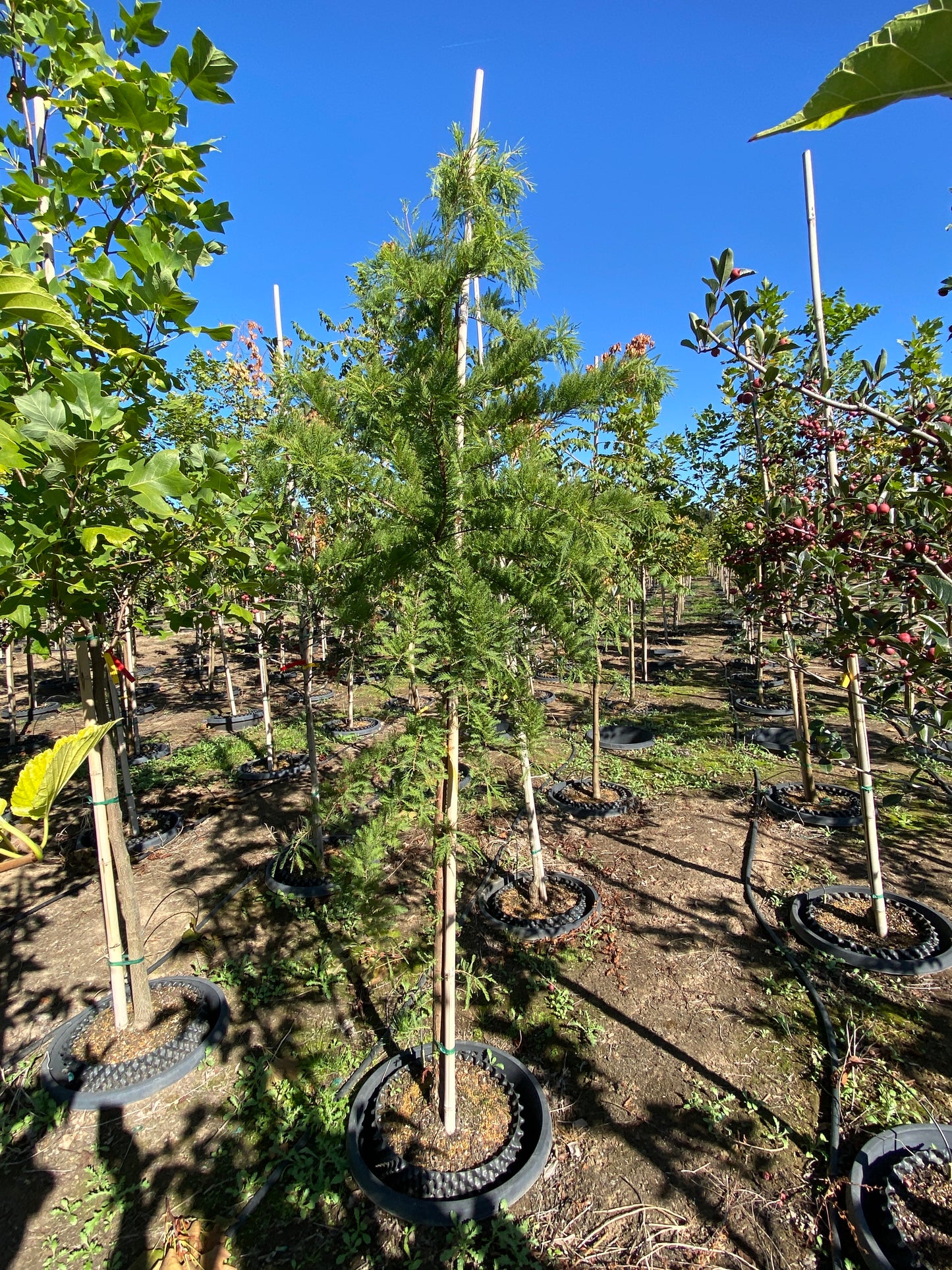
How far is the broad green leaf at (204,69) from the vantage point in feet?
5.29

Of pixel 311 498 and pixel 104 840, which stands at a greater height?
pixel 311 498

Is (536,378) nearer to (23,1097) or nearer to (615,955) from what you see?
(615,955)

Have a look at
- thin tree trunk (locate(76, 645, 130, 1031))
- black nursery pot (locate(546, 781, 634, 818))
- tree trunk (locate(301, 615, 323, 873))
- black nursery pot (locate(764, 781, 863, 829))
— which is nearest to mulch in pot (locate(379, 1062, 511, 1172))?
thin tree trunk (locate(76, 645, 130, 1031))

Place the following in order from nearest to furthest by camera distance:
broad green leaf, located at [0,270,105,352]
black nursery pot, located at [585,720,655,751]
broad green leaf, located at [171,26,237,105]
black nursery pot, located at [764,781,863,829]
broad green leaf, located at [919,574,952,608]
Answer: broad green leaf, located at [0,270,105,352], broad green leaf, located at [919,574,952,608], broad green leaf, located at [171,26,237,105], black nursery pot, located at [764,781,863,829], black nursery pot, located at [585,720,655,751]

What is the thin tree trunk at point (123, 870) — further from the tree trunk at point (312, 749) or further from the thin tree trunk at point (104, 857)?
the tree trunk at point (312, 749)

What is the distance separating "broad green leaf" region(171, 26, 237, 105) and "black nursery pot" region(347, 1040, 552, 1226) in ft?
12.1

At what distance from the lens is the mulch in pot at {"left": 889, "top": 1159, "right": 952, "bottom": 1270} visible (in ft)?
6.51

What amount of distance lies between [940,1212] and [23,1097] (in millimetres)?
3981

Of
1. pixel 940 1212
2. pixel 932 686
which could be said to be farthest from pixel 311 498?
pixel 940 1212

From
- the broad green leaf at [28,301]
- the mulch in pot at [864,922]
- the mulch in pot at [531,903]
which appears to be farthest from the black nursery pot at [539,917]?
the broad green leaf at [28,301]

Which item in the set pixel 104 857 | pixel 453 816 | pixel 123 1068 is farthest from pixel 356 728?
pixel 453 816

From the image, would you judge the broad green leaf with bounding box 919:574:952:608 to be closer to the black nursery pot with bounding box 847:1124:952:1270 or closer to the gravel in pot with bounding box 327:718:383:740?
the black nursery pot with bounding box 847:1124:952:1270

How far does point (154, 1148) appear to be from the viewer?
2627 mm

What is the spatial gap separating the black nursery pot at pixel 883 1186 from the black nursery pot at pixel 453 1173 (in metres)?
1.12
